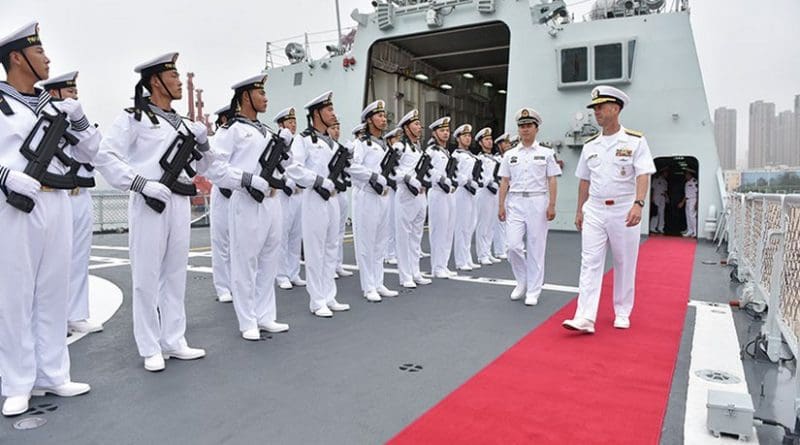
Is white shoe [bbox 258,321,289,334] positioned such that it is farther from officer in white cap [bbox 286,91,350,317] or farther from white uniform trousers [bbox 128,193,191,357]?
white uniform trousers [bbox 128,193,191,357]

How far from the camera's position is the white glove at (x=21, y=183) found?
7.66 ft

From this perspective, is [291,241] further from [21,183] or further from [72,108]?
[21,183]

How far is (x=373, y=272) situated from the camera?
16.9 ft

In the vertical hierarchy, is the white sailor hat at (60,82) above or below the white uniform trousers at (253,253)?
above

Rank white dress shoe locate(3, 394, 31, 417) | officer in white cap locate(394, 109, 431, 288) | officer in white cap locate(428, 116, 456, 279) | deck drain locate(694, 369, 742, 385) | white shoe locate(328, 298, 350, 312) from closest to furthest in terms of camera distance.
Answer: white dress shoe locate(3, 394, 31, 417)
deck drain locate(694, 369, 742, 385)
white shoe locate(328, 298, 350, 312)
officer in white cap locate(394, 109, 431, 288)
officer in white cap locate(428, 116, 456, 279)

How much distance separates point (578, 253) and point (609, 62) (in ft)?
15.2

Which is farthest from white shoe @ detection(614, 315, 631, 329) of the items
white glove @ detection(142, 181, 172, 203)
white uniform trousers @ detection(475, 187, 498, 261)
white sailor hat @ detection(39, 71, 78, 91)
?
white sailor hat @ detection(39, 71, 78, 91)

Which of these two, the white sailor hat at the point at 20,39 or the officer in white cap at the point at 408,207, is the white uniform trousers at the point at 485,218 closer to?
the officer in white cap at the point at 408,207

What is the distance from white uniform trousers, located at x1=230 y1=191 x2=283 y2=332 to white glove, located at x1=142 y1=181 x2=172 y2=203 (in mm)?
786

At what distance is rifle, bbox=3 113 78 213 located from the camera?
246 centimetres

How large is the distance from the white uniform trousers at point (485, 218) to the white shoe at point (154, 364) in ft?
17.4

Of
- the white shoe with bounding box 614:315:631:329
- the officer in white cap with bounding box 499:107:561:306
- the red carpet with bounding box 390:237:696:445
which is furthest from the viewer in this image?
the officer in white cap with bounding box 499:107:561:306

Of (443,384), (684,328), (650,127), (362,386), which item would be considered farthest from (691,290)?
(650,127)

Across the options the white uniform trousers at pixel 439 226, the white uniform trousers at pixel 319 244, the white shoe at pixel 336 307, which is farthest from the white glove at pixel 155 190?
the white uniform trousers at pixel 439 226
